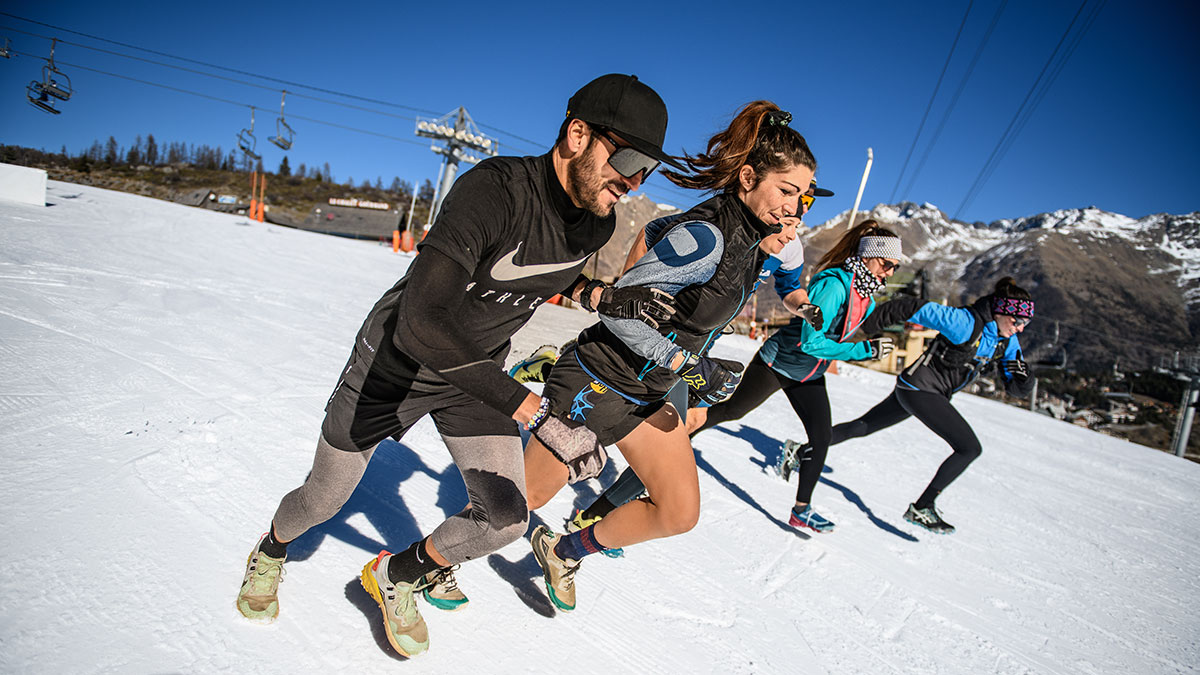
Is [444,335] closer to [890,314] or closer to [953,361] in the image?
[890,314]

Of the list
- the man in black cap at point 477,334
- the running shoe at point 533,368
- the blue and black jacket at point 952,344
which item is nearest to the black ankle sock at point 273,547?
the man in black cap at point 477,334

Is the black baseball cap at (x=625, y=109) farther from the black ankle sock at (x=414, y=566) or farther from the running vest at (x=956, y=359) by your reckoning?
the running vest at (x=956, y=359)

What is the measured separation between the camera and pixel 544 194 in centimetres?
190

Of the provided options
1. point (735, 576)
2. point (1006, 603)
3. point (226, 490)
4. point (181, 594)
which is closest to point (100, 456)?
point (226, 490)

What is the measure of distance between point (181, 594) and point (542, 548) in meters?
1.39

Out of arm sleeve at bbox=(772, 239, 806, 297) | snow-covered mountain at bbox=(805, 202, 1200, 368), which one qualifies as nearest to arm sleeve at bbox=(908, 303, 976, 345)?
arm sleeve at bbox=(772, 239, 806, 297)

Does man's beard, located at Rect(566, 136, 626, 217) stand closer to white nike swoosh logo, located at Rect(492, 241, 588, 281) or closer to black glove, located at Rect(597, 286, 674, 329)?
white nike swoosh logo, located at Rect(492, 241, 588, 281)

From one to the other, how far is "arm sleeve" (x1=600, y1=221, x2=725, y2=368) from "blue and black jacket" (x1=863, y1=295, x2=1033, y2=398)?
8.33 feet

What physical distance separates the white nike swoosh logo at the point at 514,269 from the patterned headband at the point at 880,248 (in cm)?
261

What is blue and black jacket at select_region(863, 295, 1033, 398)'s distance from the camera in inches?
171

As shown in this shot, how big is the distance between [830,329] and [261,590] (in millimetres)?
3446

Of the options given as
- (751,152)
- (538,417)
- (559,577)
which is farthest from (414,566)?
(751,152)

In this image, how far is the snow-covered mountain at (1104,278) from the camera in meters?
72.7

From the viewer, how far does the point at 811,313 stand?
3.71 meters
